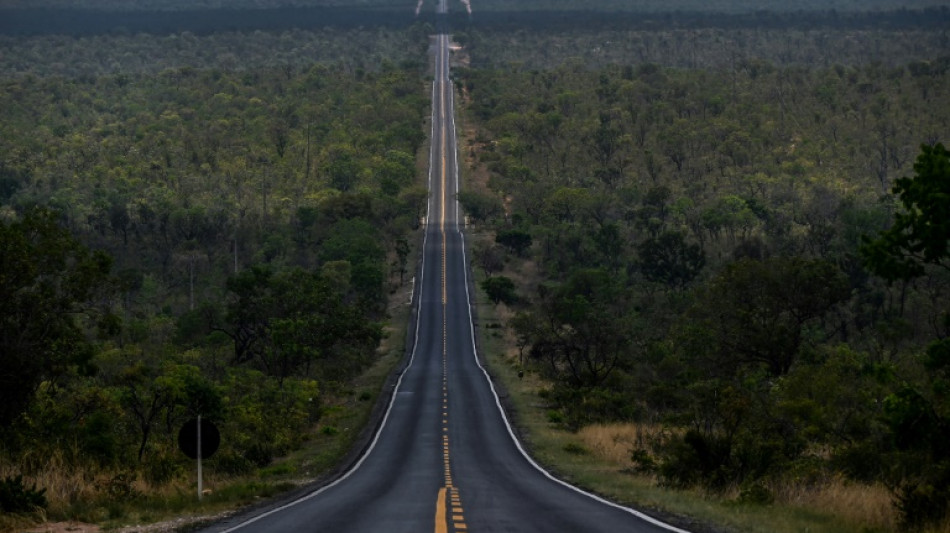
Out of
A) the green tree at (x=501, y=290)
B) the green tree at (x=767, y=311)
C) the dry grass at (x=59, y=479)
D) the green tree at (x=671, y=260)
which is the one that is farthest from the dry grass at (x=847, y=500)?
the green tree at (x=501, y=290)

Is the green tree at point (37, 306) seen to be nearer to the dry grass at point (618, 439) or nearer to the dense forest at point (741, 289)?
the dense forest at point (741, 289)

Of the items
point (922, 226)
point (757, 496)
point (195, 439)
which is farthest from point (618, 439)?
point (922, 226)

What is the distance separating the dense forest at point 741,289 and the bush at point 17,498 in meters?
14.3

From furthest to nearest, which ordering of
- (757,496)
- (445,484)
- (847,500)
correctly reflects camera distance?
(445,484)
(757,496)
(847,500)

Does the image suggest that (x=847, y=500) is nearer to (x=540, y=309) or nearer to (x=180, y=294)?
(x=540, y=309)

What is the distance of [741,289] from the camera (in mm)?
58750

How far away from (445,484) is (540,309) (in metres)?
67.2

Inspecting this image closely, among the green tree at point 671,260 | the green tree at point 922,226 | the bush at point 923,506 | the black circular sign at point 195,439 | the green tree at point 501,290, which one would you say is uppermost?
the green tree at point 922,226

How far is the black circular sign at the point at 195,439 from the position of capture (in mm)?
24859

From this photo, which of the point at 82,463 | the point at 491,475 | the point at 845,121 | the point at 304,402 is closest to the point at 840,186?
the point at 845,121

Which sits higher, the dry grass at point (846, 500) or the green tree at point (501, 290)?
A: the dry grass at point (846, 500)

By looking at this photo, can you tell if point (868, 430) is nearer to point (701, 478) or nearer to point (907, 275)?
point (701, 478)

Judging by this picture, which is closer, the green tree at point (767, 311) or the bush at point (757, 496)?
the bush at point (757, 496)

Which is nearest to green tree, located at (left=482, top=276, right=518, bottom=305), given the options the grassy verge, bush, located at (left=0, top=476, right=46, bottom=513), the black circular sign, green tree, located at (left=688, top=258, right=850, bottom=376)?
green tree, located at (left=688, top=258, right=850, bottom=376)
